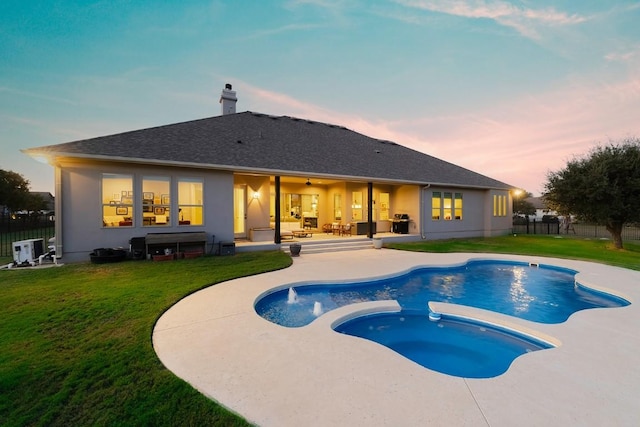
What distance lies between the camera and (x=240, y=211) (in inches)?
517

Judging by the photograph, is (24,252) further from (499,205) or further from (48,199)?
(48,199)

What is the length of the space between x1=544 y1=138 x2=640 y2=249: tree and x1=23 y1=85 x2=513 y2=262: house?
4.09m

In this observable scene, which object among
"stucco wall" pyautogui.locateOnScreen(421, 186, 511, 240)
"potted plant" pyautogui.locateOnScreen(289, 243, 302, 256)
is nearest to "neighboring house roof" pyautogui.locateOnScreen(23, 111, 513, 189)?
"stucco wall" pyautogui.locateOnScreen(421, 186, 511, 240)

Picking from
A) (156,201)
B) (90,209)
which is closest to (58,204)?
(90,209)

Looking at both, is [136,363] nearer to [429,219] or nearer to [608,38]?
[429,219]

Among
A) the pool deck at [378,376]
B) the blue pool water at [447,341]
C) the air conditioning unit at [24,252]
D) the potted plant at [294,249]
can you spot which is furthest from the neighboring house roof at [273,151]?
the blue pool water at [447,341]

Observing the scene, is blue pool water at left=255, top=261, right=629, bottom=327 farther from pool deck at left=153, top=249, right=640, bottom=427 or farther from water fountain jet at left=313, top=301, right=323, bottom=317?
pool deck at left=153, top=249, right=640, bottom=427

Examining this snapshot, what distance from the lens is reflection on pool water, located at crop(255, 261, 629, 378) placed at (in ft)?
14.0

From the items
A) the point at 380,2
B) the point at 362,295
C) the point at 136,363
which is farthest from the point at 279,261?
the point at 380,2

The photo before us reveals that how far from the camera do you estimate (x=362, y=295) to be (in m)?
6.87

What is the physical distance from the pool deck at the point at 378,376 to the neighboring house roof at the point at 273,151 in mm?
6829

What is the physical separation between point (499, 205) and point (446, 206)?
15.8ft

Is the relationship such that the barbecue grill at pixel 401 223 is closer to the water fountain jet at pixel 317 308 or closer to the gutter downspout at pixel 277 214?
the gutter downspout at pixel 277 214

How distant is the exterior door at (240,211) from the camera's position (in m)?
13.0
